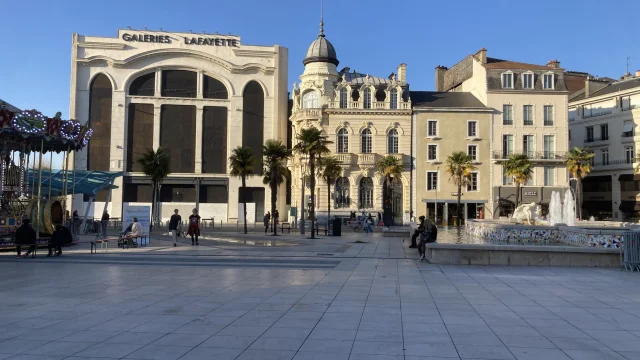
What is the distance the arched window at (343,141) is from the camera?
51.5 meters

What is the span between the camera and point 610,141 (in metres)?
54.6

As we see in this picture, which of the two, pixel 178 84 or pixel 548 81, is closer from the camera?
pixel 548 81

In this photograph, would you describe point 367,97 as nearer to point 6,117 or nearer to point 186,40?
point 186,40

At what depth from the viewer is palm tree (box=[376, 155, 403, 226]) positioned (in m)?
47.3

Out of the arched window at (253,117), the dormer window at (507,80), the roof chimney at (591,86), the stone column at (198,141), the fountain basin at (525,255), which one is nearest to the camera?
the fountain basin at (525,255)

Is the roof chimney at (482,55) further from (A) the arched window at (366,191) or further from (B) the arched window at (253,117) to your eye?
(B) the arched window at (253,117)

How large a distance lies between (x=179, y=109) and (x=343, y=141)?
18.0 meters

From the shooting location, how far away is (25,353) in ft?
21.3

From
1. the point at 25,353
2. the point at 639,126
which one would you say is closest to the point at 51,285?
the point at 25,353

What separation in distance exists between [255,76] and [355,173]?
15498 mm

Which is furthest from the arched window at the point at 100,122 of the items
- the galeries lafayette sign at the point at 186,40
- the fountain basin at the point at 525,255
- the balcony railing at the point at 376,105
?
the fountain basin at the point at 525,255

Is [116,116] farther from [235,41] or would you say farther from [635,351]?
[635,351]

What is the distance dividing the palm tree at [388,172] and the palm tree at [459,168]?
4.88 metres

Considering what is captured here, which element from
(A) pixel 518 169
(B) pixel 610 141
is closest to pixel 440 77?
(B) pixel 610 141
